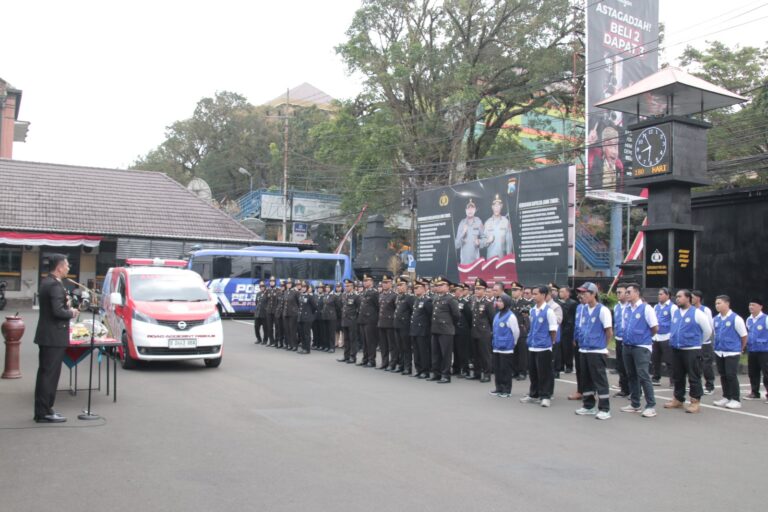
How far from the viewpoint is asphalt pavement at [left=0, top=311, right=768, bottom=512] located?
5320 mm

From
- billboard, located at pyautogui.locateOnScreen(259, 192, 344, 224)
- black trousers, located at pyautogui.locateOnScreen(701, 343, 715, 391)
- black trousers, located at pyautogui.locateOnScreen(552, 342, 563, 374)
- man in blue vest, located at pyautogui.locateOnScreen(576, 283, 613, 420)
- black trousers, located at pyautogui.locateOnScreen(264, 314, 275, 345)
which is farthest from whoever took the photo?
billboard, located at pyautogui.locateOnScreen(259, 192, 344, 224)

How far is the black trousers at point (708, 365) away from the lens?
37.7 ft

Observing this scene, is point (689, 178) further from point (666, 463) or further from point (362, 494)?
point (362, 494)

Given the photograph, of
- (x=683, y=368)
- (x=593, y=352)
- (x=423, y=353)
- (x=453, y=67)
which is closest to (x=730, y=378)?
(x=683, y=368)

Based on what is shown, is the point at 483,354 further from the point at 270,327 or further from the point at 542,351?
the point at 270,327

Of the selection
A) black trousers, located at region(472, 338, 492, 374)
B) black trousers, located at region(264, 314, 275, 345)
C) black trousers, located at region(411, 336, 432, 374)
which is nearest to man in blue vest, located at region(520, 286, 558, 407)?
black trousers, located at region(472, 338, 492, 374)

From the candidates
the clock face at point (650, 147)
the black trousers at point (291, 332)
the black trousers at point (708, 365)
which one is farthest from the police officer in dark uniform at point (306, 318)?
the black trousers at point (708, 365)

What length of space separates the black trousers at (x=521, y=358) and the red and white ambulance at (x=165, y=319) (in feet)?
18.4

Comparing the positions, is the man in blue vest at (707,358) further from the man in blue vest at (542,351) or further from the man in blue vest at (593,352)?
the man in blue vest at (542,351)

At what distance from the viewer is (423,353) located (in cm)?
1288

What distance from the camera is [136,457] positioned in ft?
20.8

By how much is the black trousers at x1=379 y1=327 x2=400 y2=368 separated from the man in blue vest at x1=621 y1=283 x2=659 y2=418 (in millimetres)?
5267

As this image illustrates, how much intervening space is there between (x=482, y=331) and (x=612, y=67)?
16.1 meters

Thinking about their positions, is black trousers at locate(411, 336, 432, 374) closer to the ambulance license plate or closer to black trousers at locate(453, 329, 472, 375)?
black trousers at locate(453, 329, 472, 375)
